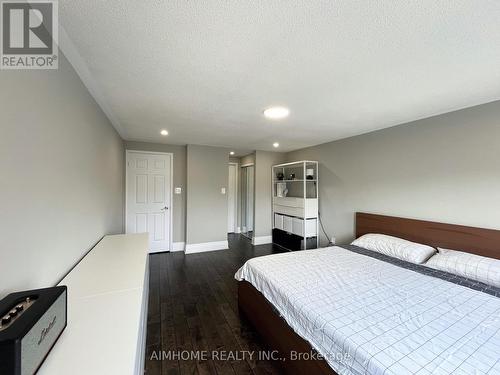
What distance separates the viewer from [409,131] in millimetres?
2811

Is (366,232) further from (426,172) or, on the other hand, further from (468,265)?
(468,265)

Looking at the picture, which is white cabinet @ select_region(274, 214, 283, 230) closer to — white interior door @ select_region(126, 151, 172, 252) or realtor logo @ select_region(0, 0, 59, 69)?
white interior door @ select_region(126, 151, 172, 252)

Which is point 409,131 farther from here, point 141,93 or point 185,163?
point 185,163

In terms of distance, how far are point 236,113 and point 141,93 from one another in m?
1.01

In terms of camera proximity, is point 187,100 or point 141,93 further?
point 187,100

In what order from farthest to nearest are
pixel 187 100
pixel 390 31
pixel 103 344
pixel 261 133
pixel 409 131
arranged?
1. pixel 261 133
2. pixel 409 131
3. pixel 187 100
4. pixel 390 31
5. pixel 103 344

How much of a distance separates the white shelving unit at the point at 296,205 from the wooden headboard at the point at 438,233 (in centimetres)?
104

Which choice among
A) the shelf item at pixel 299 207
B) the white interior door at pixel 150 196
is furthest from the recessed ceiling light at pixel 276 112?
the white interior door at pixel 150 196

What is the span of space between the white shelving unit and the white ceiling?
1991 mm

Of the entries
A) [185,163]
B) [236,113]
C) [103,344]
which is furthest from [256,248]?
[103,344]

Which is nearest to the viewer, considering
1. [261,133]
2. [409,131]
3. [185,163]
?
[409,131]

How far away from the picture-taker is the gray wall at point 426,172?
216 cm

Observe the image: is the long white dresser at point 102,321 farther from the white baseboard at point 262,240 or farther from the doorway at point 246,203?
the doorway at point 246,203

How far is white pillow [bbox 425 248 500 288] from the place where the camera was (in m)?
1.85
